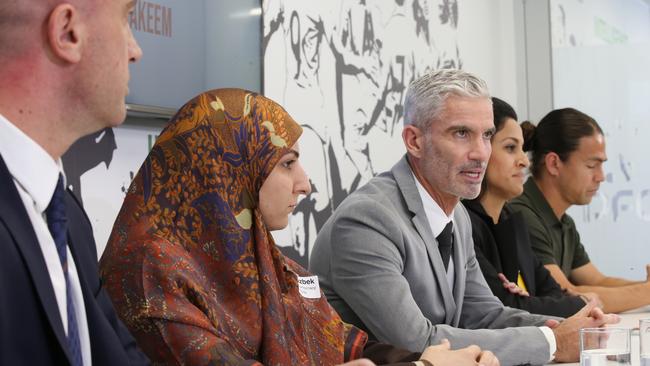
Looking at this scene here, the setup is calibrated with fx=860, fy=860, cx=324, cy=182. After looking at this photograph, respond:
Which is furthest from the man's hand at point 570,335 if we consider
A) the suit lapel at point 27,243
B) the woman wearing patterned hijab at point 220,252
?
the suit lapel at point 27,243

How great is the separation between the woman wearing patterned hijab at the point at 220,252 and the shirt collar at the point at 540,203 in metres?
1.97

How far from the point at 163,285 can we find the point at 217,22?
1644 millimetres

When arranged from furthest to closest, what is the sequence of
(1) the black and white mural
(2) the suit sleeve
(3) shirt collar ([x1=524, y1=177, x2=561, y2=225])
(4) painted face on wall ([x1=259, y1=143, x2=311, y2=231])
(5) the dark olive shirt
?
1. (3) shirt collar ([x1=524, y1=177, x2=561, y2=225])
2. (5) the dark olive shirt
3. (1) the black and white mural
4. (4) painted face on wall ([x1=259, y1=143, x2=311, y2=231])
5. (2) the suit sleeve

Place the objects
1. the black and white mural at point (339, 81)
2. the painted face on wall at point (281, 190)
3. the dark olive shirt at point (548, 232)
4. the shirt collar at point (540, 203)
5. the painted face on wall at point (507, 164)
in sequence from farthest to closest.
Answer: the shirt collar at point (540, 203), the dark olive shirt at point (548, 232), the black and white mural at point (339, 81), the painted face on wall at point (507, 164), the painted face on wall at point (281, 190)

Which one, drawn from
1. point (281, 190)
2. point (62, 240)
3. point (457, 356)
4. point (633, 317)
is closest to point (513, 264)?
point (633, 317)

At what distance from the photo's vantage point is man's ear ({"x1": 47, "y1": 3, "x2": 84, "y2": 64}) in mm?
1179

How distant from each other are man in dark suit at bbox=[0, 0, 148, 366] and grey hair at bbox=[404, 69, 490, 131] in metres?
1.46

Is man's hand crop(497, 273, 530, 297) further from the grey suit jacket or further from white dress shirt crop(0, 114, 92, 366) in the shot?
white dress shirt crop(0, 114, 92, 366)

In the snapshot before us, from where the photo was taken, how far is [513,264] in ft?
10.1

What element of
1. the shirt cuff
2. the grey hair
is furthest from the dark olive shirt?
the shirt cuff

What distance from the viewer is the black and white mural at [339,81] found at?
3.39 metres

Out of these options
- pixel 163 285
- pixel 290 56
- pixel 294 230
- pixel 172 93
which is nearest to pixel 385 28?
pixel 290 56

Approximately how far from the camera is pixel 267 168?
6.25ft

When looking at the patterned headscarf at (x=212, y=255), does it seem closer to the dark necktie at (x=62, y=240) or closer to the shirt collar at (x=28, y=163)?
the dark necktie at (x=62, y=240)
